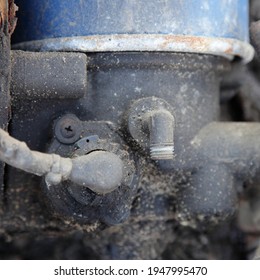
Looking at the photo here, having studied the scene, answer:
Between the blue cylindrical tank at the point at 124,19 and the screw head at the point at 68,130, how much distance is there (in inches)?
5.3

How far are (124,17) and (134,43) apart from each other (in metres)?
0.05

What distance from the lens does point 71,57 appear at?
927 millimetres

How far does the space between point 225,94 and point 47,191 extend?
1.76 feet

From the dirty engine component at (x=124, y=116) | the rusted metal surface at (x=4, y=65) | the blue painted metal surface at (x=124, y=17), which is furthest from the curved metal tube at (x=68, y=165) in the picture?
the blue painted metal surface at (x=124, y=17)

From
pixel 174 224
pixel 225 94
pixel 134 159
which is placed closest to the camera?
pixel 134 159

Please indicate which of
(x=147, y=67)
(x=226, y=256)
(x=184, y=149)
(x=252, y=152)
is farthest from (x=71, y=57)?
(x=226, y=256)

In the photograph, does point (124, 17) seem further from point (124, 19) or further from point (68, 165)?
point (68, 165)

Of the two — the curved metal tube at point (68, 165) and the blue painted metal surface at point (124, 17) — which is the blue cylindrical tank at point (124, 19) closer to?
the blue painted metal surface at point (124, 17)

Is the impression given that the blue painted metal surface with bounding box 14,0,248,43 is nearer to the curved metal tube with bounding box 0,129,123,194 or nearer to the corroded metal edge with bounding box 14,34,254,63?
the corroded metal edge with bounding box 14,34,254,63

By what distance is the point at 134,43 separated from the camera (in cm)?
94
